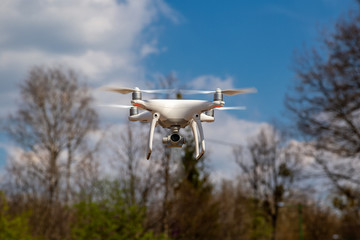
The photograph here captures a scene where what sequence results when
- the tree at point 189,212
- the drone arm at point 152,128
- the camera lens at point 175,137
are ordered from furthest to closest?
the tree at point 189,212
the camera lens at point 175,137
the drone arm at point 152,128

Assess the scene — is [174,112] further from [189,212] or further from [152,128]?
[189,212]

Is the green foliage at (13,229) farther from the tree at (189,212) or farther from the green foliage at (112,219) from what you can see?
the tree at (189,212)

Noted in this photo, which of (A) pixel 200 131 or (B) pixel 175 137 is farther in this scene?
(B) pixel 175 137

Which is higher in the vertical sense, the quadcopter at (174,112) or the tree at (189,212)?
the quadcopter at (174,112)

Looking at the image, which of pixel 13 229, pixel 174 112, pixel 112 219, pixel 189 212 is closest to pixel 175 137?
pixel 174 112

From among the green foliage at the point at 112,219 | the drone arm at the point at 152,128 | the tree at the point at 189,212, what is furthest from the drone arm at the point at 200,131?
the tree at the point at 189,212

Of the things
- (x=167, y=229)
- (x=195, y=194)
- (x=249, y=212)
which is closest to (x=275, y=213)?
(x=249, y=212)

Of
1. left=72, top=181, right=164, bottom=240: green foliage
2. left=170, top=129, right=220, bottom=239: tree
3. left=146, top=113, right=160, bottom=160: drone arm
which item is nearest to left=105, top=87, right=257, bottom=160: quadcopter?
left=146, top=113, right=160, bottom=160: drone arm

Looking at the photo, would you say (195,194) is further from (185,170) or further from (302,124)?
(302,124)
